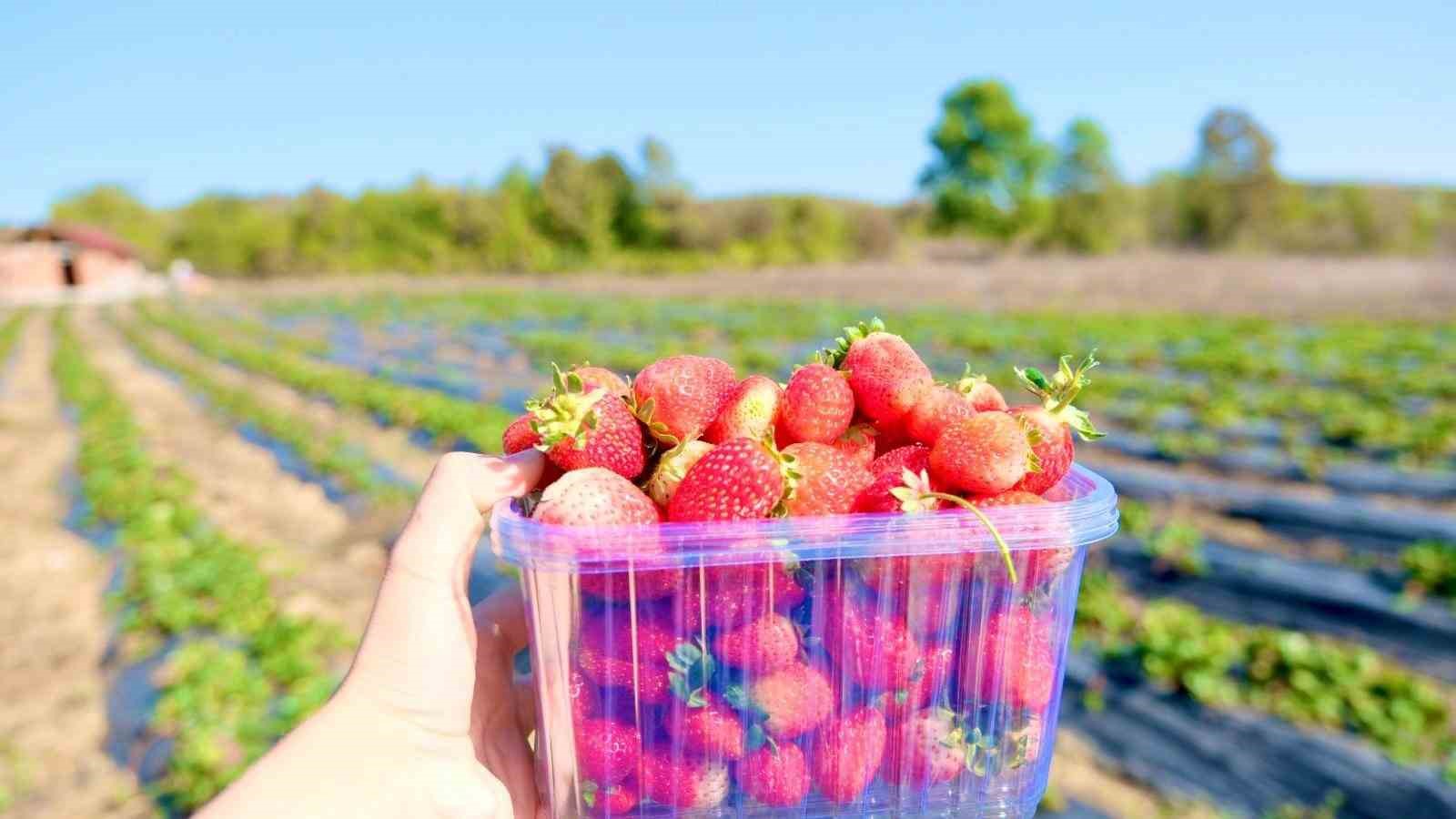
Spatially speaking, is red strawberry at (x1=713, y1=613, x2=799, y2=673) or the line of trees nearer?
red strawberry at (x1=713, y1=613, x2=799, y2=673)

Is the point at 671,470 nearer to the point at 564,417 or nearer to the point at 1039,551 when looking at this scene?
the point at 564,417

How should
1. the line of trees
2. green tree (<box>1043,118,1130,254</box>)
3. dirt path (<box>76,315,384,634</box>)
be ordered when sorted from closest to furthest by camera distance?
dirt path (<box>76,315,384,634</box>), the line of trees, green tree (<box>1043,118,1130,254</box>)

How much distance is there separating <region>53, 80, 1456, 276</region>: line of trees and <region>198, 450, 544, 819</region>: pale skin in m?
38.3

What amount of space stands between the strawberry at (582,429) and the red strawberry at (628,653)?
0.22 m

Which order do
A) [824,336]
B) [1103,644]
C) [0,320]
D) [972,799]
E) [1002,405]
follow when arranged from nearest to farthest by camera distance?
[972,799]
[1002,405]
[1103,644]
[824,336]
[0,320]

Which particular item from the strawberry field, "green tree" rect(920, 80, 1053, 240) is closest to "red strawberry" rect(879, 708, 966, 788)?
the strawberry field

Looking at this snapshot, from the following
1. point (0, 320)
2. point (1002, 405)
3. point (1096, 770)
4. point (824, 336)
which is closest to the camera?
point (1002, 405)

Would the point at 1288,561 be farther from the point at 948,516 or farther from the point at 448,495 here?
the point at 448,495

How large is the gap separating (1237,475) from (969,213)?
40.4m

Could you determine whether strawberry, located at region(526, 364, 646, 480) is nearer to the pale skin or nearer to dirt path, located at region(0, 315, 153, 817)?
the pale skin

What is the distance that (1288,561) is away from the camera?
16.4ft

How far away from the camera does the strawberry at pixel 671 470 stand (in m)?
1.29

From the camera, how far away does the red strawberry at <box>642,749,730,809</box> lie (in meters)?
1.20

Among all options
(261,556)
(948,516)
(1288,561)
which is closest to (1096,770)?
(1288,561)
